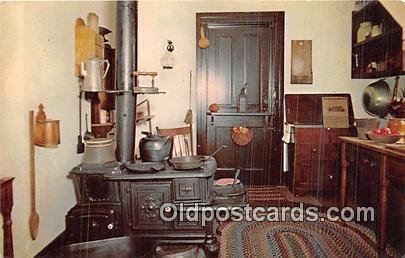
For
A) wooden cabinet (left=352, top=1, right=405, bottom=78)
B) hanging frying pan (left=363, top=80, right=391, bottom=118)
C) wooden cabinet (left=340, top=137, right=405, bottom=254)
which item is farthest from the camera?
hanging frying pan (left=363, top=80, right=391, bottom=118)

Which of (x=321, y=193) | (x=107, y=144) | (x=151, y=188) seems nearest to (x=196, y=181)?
(x=151, y=188)

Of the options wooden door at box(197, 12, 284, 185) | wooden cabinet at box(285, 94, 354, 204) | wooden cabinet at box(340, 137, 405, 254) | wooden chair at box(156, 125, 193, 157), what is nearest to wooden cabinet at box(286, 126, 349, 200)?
wooden cabinet at box(285, 94, 354, 204)

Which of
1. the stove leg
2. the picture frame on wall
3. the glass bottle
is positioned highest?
the picture frame on wall

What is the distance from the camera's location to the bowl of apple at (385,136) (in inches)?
92.4

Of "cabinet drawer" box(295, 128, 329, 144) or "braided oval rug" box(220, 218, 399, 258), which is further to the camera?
"cabinet drawer" box(295, 128, 329, 144)

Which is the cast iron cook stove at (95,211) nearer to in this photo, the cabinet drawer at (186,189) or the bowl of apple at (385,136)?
the cabinet drawer at (186,189)

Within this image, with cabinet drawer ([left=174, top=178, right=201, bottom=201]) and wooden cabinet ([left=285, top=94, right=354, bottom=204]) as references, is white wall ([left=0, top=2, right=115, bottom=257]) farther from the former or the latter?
wooden cabinet ([left=285, top=94, right=354, bottom=204])

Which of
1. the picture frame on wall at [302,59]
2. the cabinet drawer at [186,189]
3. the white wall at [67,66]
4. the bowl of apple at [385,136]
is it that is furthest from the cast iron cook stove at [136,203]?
the picture frame on wall at [302,59]

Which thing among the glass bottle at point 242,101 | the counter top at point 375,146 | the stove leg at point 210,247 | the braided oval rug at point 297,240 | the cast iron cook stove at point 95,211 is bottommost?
the braided oval rug at point 297,240

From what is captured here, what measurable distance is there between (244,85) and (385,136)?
183 centimetres

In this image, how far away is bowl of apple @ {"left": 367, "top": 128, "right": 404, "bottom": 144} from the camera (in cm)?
235

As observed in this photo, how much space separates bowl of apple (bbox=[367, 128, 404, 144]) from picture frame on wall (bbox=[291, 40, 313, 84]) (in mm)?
1599

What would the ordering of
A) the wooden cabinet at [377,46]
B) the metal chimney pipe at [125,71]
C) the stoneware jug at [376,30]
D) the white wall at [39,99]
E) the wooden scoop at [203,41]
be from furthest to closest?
the wooden scoop at [203,41], the stoneware jug at [376,30], the wooden cabinet at [377,46], the metal chimney pipe at [125,71], the white wall at [39,99]

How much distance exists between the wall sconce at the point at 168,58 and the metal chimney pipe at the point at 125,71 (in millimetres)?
1661
